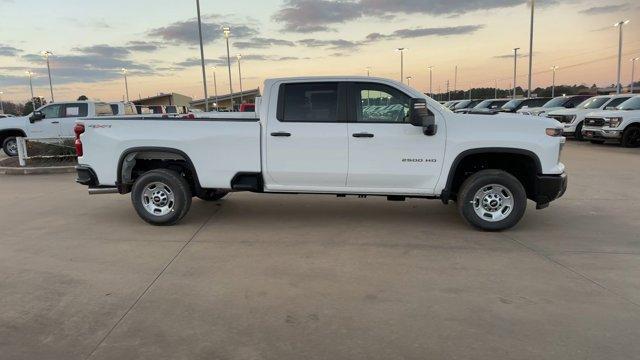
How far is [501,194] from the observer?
6.34 metres

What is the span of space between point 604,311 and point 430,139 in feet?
9.28

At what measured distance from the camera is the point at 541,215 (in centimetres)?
732

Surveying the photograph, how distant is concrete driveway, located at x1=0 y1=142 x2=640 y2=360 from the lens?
355cm

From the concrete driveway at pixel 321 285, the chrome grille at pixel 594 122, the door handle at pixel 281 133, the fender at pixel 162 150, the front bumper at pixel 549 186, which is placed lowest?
the concrete driveway at pixel 321 285

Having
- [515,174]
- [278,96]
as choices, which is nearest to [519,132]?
[515,174]

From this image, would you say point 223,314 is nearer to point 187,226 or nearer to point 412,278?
point 412,278

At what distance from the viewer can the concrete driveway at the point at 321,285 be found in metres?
3.55

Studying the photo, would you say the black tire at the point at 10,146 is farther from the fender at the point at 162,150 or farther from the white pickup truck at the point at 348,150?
the fender at the point at 162,150

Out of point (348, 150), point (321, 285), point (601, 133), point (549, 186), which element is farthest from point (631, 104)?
point (321, 285)

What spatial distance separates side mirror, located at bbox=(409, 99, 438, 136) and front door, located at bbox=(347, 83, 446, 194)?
127 mm

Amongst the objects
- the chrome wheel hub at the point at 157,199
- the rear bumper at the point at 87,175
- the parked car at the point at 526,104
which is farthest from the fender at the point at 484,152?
the parked car at the point at 526,104

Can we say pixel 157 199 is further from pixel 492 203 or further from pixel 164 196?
pixel 492 203

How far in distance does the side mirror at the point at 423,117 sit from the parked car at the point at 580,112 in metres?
15.2

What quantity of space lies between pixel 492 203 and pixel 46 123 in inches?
574
